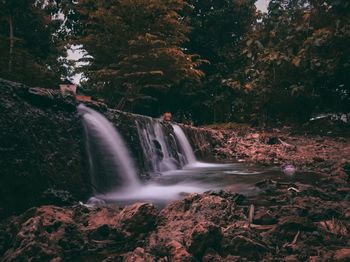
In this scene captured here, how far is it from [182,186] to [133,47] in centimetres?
1034

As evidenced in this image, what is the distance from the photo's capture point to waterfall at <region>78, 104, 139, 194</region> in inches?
293

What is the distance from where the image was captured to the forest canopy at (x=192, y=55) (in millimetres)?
16641

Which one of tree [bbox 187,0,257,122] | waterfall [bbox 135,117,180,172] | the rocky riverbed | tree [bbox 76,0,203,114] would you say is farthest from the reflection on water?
tree [bbox 187,0,257,122]

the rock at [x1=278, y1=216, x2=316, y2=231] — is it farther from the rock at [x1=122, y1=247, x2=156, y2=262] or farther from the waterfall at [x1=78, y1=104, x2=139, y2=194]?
the waterfall at [x1=78, y1=104, x2=139, y2=194]

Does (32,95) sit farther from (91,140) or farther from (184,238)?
(184,238)

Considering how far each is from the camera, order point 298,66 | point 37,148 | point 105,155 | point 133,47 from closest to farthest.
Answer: point 37,148, point 105,155, point 133,47, point 298,66

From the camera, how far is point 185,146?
13.9 meters

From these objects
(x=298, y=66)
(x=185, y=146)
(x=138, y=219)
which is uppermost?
(x=298, y=66)

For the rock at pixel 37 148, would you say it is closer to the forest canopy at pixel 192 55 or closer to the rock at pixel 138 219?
the rock at pixel 138 219

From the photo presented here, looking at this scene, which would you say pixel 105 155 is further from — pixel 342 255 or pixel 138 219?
pixel 342 255

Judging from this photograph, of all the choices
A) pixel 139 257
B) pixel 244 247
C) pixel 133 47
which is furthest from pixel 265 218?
pixel 133 47

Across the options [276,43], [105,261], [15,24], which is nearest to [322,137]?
[276,43]

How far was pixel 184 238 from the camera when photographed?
11.7 ft

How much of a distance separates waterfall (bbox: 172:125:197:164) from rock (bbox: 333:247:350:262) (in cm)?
1015
